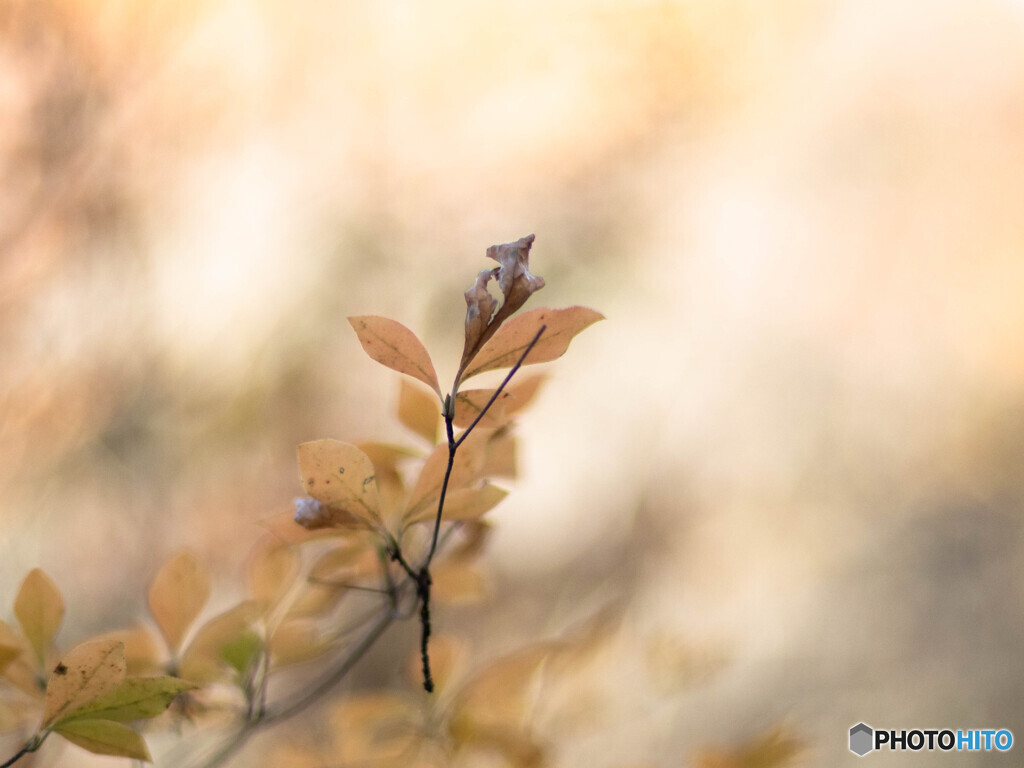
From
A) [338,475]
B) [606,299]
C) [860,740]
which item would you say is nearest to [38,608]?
[338,475]

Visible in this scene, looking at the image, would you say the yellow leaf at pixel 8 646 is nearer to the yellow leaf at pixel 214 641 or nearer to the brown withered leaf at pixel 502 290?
the yellow leaf at pixel 214 641

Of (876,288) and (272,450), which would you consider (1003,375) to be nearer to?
(876,288)

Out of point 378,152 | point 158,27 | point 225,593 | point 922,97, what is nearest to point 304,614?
point 225,593

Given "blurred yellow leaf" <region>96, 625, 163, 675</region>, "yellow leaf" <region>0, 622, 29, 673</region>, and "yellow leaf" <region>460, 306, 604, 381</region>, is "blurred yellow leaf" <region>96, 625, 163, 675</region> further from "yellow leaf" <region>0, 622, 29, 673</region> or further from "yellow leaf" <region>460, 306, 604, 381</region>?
"yellow leaf" <region>460, 306, 604, 381</region>

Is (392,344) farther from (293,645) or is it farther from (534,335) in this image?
(293,645)

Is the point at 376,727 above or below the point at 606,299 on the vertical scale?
below

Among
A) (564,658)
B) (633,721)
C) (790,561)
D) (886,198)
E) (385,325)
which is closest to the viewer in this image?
(385,325)
